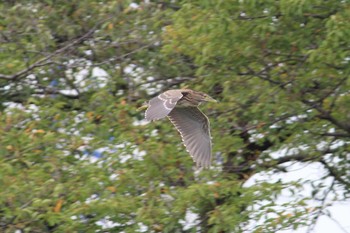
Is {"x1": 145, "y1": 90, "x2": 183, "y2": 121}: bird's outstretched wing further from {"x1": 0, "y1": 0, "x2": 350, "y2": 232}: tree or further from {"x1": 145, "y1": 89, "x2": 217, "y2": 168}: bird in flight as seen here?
{"x1": 0, "y1": 0, "x2": 350, "y2": 232}: tree

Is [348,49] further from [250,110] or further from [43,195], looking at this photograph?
[43,195]

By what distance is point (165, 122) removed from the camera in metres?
9.33

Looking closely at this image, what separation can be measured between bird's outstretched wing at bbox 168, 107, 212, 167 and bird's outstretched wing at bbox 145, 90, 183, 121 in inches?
18.6

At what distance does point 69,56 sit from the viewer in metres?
9.98

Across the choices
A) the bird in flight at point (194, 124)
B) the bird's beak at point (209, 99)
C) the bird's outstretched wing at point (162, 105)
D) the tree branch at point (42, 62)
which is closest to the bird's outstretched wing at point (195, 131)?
the bird in flight at point (194, 124)

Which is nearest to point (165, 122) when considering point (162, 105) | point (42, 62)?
point (42, 62)

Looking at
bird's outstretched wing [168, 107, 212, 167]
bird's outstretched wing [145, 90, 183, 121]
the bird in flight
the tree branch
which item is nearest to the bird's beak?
the bird in flight

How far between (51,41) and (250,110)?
184 centimetres

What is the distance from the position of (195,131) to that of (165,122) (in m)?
0.62

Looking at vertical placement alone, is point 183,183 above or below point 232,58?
below

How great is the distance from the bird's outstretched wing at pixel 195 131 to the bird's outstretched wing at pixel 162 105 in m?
0.47

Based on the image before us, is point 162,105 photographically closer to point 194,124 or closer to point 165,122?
point 194,124

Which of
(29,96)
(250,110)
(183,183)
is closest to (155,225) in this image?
(183,183)

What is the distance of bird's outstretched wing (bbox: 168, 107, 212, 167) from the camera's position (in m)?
8.70
